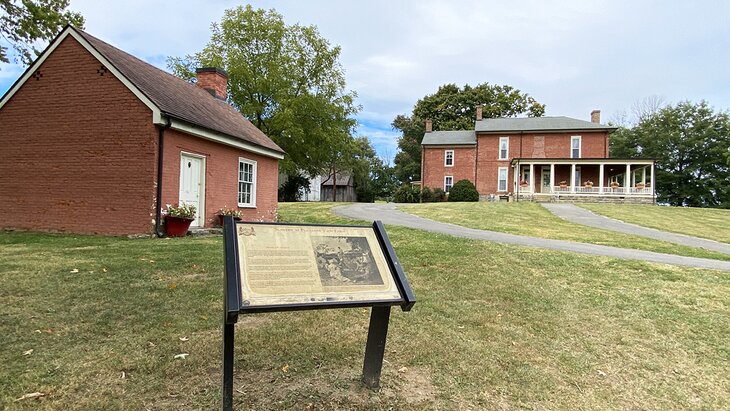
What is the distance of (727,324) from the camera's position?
17.2 ft

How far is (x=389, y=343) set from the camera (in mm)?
4430

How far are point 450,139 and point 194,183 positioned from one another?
32.1m

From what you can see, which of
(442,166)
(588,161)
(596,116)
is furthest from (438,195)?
(596,116)

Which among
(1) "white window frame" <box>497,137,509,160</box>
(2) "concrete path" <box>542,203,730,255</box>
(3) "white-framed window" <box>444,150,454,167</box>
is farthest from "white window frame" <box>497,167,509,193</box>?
(2) "concrete path" <box>542,203,730,255</box>

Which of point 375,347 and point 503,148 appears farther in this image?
point 503,148

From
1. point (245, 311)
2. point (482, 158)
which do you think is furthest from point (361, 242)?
point (482, 158)

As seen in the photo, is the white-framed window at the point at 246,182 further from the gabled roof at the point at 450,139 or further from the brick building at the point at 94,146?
the gabled roof at the point at 450,139

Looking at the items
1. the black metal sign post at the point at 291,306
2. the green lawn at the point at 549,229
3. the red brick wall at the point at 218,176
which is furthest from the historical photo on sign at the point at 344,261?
the green lawn at the point at 549,229

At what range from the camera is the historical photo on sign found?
10.0 feet

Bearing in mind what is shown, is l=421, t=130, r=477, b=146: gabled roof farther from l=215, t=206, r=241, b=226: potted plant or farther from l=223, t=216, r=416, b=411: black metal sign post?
l=223, t=216, r=416, b=411: black metal sign post

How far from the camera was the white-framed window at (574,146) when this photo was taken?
3797 cm

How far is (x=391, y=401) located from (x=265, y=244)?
1.55m

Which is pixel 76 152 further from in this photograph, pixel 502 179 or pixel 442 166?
pixel 502 179

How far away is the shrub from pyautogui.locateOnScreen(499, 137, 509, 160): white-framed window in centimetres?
630
